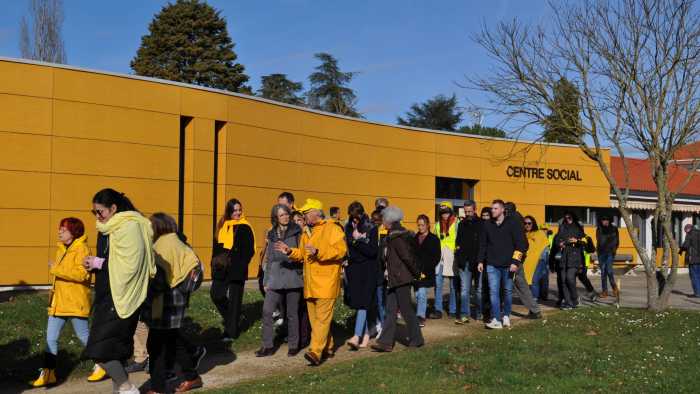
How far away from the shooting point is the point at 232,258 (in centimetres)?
1031

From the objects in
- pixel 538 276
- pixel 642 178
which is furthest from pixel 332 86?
pixel 538 276

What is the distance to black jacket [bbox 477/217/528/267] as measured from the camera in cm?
1141

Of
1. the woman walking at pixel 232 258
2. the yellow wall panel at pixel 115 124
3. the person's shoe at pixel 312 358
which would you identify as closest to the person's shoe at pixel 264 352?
the woman walking at pixel 232 258

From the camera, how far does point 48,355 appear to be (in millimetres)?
8445

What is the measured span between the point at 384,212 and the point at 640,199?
25.8m

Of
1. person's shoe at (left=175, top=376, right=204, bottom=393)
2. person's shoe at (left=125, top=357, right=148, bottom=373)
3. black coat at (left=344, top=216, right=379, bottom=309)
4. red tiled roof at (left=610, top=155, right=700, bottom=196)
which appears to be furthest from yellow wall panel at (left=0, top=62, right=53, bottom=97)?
red tiled roof at (left=610, top=155, right=700, bottom=196)

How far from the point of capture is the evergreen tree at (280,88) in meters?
62.7

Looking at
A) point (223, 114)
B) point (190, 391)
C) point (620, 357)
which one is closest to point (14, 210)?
point (223, 114)

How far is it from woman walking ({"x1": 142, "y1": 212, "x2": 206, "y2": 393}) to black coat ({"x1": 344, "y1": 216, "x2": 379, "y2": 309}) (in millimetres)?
2430

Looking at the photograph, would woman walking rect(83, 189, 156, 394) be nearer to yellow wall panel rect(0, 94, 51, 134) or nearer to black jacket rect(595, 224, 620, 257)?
yellow wall panel rect(0, 94, 51, 134)

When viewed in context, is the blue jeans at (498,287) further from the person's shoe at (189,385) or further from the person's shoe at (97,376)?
the person's shoe at (97,376)

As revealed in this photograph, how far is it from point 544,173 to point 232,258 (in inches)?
845

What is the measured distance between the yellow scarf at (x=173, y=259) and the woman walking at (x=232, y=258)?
2.33 metres

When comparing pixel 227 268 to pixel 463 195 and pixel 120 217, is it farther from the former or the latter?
pixel 463 195
